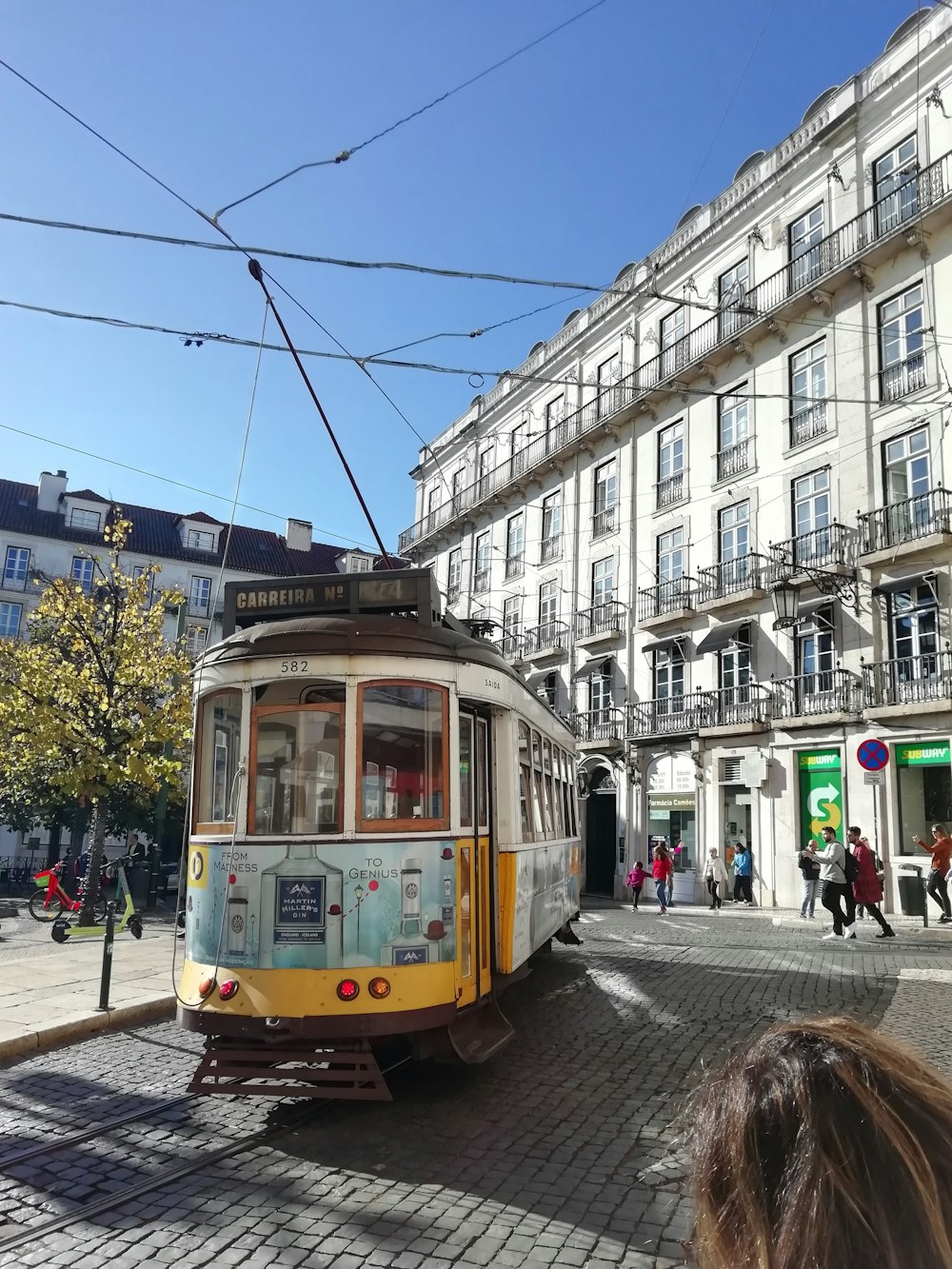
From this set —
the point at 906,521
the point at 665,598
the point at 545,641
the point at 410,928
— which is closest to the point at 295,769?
the point at 410,928

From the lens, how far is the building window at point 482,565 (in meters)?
39.6

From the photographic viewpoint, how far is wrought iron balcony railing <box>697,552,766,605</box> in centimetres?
2498

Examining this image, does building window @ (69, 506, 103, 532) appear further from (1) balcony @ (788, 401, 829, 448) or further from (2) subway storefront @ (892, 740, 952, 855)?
(2) subway storefront @ (892, 740, 952, 855)

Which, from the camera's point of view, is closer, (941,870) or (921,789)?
(941,870)

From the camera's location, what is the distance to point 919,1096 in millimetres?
1032

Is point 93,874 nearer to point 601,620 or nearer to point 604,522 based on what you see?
point 601,620

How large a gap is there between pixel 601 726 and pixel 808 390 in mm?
11721

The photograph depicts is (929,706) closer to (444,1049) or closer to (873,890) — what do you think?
(873,890)

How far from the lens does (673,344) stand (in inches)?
1167

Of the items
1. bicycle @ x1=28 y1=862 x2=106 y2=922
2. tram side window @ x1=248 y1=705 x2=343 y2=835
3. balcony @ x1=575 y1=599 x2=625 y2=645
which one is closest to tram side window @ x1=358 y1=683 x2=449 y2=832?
tram side window @ x1=248 y1=705 x2=343 y2=835

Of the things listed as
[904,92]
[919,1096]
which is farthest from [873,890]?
[904,92]

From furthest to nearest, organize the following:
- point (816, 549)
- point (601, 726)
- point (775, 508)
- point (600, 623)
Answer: point (600, 623) < point (601, 726) < point (775, 508) < point (816, 549)

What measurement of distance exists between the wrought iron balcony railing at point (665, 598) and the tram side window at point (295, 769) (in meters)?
21.7

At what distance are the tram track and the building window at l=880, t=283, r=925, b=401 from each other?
67.3 ft
